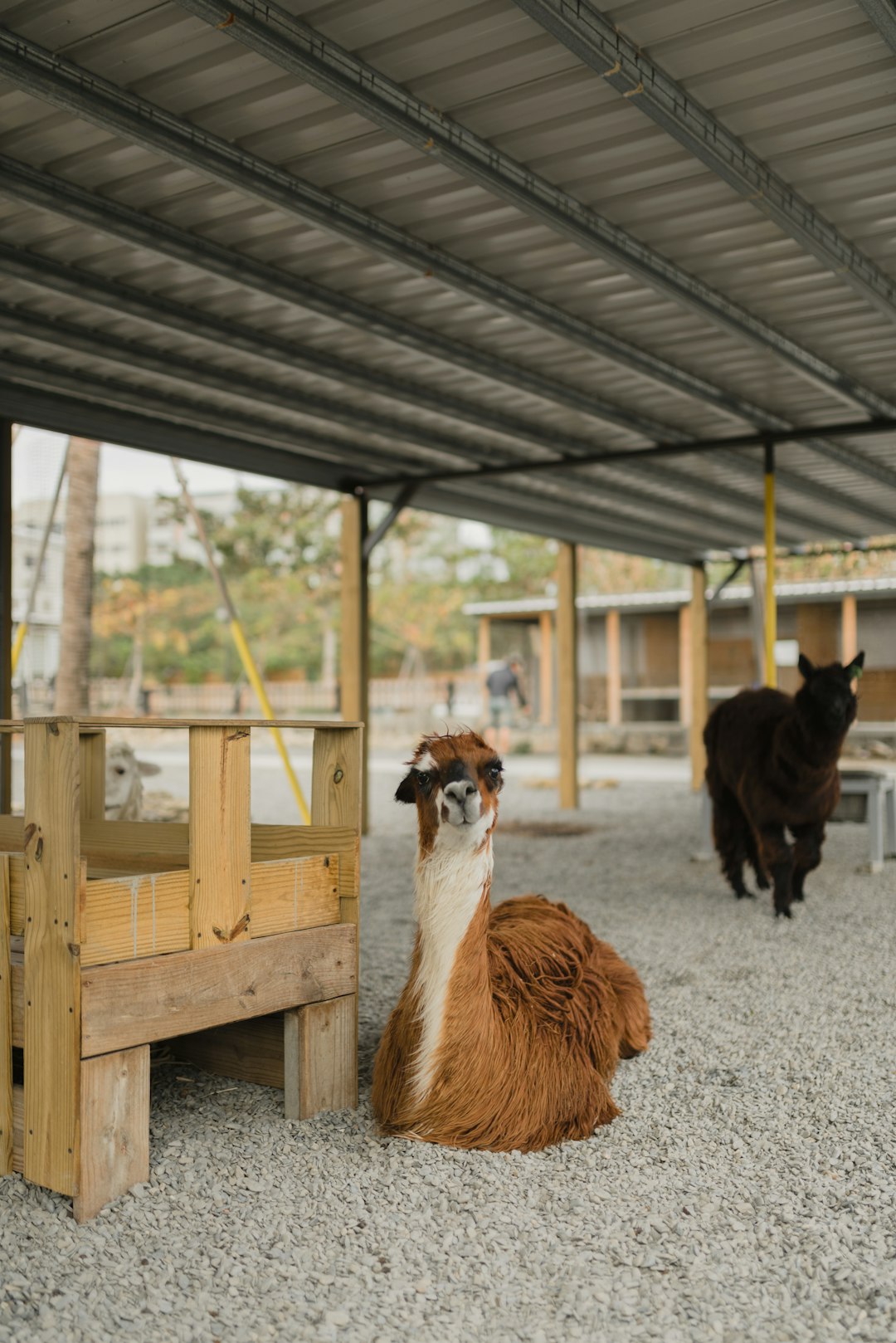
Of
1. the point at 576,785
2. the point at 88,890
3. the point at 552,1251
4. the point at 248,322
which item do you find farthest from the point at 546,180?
the point at 576,785

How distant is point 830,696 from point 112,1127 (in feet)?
16.3

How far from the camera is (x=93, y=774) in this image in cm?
493

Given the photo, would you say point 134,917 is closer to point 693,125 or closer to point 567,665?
point 693,125

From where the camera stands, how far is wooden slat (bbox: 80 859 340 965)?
2982 millimetres

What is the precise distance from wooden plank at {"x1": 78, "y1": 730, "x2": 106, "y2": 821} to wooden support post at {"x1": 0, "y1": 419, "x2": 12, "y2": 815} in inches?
107

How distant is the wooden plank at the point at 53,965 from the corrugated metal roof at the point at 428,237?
226 cm

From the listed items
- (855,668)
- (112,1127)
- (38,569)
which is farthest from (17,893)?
(38,569)

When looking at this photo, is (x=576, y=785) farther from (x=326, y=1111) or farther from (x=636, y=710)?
(x=636, y=710)

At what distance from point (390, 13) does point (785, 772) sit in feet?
16.0

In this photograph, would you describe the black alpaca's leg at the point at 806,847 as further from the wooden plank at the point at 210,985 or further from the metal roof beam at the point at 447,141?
the wooden plank at the point at 210,985

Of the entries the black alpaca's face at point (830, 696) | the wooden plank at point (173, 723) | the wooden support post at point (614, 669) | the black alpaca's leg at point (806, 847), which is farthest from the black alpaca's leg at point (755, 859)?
the wooden support post at point (614, 669)

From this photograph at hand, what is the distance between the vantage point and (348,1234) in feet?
9.50

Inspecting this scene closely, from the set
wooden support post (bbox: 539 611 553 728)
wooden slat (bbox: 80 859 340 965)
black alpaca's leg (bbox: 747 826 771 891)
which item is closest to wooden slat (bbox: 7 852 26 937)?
wooden slat (bbox: 80 859 340 965)

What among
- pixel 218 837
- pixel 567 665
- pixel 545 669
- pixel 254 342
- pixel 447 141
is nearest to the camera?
pixel 218 837
